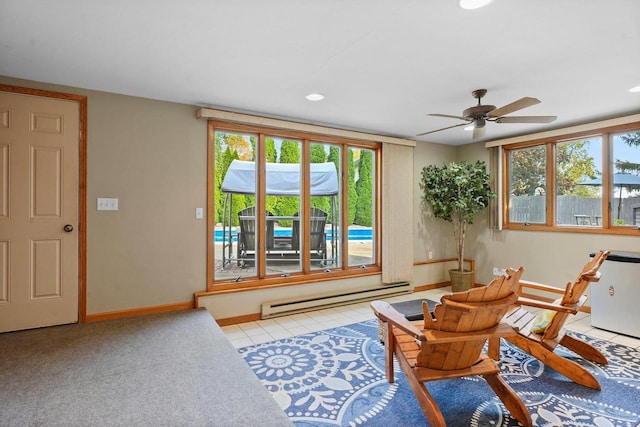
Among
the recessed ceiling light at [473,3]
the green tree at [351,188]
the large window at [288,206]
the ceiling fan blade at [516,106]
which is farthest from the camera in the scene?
the green tree at [351,188]

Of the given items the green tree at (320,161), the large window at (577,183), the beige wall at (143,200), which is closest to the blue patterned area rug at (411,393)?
the beige wall at (143,200)

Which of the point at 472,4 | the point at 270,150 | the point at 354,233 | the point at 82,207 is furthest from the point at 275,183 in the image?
the point at 472,4

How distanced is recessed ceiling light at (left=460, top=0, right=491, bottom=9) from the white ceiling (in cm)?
6

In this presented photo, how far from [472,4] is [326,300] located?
348 cm

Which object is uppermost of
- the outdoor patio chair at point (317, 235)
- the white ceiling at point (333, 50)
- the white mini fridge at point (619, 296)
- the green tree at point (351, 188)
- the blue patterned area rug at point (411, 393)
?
the white ceiling at point (333, 50)

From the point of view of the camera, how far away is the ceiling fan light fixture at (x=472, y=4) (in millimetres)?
1795

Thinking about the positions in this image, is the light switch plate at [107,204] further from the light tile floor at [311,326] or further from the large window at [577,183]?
the large window at [577,183]

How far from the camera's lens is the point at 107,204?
3219 millimetres

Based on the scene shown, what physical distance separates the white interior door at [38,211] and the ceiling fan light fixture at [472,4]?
330 cm

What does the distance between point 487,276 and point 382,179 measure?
7.71 feet

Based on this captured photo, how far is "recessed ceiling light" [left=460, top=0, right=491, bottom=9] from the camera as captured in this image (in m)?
1.79

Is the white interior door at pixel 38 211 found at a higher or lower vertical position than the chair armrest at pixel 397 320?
higher

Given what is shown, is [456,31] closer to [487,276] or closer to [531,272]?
[531,272]

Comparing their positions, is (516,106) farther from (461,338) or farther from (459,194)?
(459,194)
